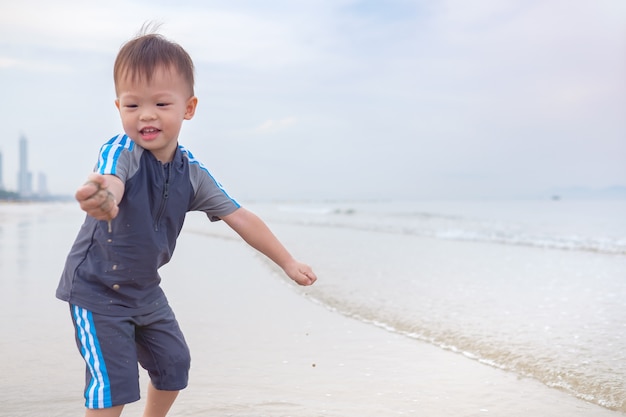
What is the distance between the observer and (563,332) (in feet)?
16.3

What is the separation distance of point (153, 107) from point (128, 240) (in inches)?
20.0

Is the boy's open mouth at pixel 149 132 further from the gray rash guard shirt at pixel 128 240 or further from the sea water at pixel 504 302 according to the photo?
the sea water at pixel 504 302

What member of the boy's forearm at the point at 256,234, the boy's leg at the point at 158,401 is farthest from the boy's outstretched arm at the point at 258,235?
the boy's leg at the point at 158,401

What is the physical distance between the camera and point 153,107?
244 cm

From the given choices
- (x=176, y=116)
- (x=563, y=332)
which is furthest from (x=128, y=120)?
(x=563, y=332)

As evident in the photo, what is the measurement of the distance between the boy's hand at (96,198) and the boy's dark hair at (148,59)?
61cm

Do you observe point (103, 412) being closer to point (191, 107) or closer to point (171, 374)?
point (171, 374)

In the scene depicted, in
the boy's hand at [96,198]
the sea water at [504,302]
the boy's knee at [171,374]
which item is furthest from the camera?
Result: the sea water at [504,302]

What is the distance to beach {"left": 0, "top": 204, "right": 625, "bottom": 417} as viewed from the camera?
11.0ft

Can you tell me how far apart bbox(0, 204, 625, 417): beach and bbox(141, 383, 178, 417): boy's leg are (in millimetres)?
415

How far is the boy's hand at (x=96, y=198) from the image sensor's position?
6.17ft

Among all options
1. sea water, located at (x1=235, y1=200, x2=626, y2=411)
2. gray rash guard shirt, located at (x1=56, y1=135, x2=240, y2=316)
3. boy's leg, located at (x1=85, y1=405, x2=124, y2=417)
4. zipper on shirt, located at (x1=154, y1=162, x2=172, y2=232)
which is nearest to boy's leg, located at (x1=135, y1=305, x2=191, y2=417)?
gray rash guard shirt, located at (x1=56, y1=135, x2=240, y2=316)

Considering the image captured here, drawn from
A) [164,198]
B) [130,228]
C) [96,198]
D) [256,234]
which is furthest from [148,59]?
[256,234]

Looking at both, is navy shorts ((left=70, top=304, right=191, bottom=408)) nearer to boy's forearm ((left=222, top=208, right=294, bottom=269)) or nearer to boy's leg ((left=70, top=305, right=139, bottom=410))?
boy's leg ((left=70, top=305, right=139, bottom=410))
